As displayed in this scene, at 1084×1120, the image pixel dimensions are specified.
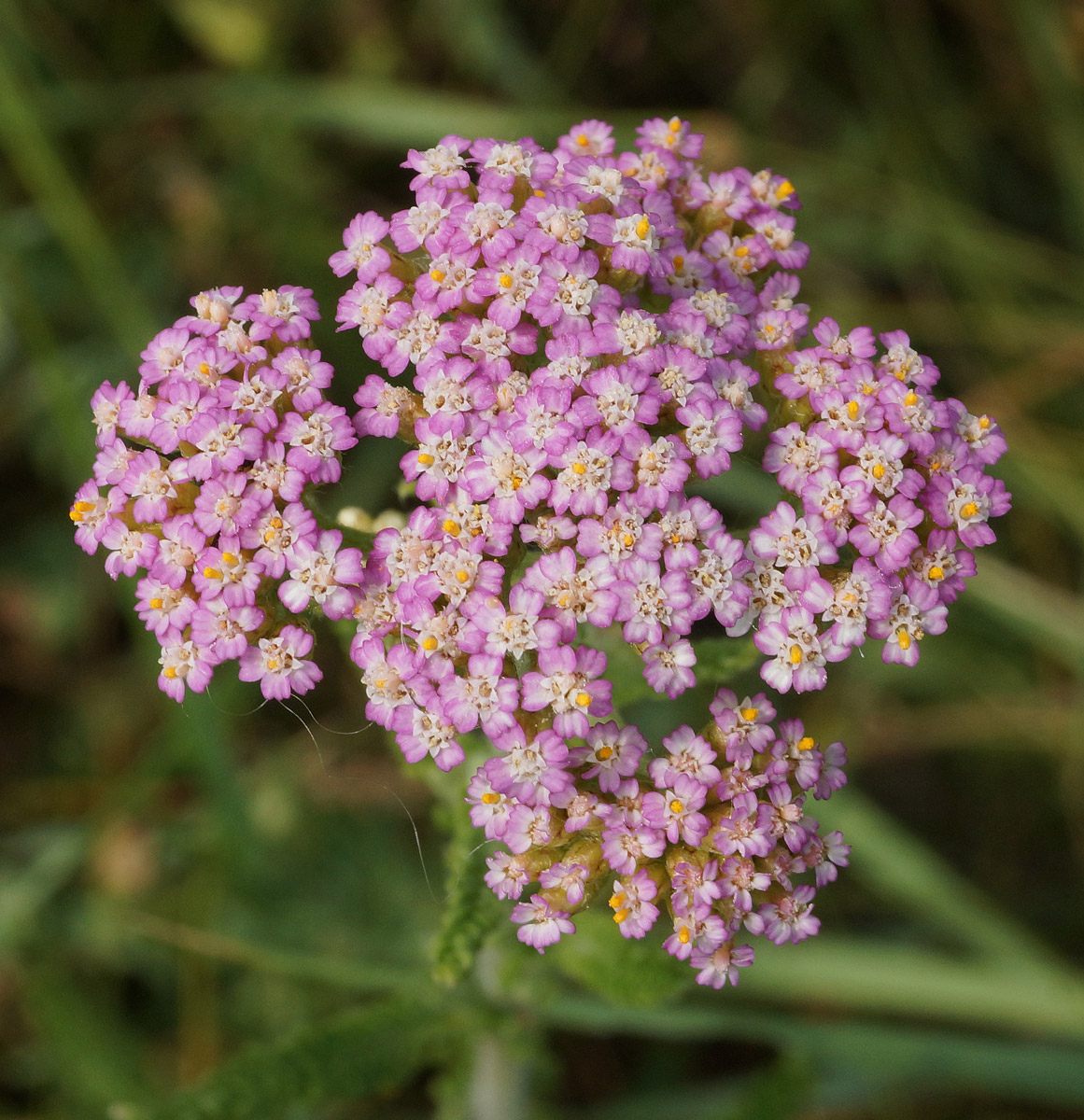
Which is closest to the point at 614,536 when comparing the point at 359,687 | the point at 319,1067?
the point at 319,1067

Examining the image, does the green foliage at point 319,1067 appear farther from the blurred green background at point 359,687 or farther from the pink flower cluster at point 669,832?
the pink flower cluster at point 669,832

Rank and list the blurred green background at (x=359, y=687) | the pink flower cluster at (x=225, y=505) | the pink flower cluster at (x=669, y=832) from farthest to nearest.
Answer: the blurred green background at (x=359, y=687) → the pink flower cluster at (x=225, y=505) → the pink flower cluster at (x=669, y=832)

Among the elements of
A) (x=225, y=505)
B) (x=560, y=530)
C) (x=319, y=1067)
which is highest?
(x=560, y=530)

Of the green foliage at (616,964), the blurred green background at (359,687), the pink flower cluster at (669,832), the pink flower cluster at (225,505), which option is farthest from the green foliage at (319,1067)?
the pink flower cluster at (225,505)

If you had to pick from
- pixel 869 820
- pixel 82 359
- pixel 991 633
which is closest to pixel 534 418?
pixel 869 820

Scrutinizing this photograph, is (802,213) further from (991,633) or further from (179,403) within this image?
(179,403)

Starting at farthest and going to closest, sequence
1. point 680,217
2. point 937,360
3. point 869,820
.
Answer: point 937,360 < point 869,820 < point 680,217

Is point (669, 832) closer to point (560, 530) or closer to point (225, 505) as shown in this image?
point (560, 530)
